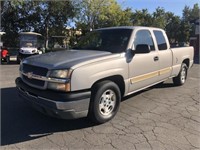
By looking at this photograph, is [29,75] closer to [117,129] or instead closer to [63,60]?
[63,60]

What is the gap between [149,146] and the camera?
4.06 meters

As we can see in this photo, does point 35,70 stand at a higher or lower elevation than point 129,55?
lower

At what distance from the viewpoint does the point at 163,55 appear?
670 cm

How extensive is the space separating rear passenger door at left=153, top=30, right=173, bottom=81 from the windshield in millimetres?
1218

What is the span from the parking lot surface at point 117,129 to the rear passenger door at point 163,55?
2.64 feet

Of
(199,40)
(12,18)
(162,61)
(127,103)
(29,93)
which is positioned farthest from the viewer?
(12,18)

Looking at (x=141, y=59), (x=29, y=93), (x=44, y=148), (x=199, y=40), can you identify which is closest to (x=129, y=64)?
(x=141, y=59)

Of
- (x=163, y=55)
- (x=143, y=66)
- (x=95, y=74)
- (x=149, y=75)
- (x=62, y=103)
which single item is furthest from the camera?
(x=163, y=55)

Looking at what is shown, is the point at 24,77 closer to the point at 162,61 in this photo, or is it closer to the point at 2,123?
→ the point at 2,123

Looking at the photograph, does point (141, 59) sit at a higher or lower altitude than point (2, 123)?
higher

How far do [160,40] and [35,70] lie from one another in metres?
3.58

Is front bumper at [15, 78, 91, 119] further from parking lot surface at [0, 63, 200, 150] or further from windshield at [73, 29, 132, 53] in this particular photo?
windshield at [73, 29, 132, 53]

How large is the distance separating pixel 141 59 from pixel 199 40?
27614mm

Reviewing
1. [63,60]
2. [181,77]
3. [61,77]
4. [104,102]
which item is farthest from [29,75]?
[181,77]
